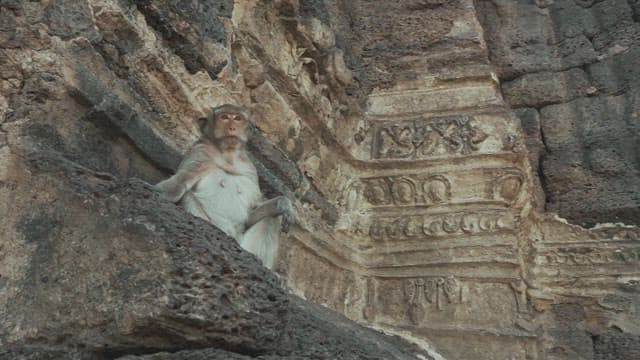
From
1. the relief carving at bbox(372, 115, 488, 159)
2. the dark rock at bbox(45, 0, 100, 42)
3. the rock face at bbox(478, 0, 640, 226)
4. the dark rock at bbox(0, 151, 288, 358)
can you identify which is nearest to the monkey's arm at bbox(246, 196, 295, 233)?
the dark rock at bbox(0, 151, 288, 358)

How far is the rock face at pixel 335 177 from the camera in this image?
7.80 ft

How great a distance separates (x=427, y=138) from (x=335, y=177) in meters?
0.92

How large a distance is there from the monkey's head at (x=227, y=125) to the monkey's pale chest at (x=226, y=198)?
18cm

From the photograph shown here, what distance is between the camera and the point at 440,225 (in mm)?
6059

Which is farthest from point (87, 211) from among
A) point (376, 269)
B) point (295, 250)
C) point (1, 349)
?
point (376, 269)

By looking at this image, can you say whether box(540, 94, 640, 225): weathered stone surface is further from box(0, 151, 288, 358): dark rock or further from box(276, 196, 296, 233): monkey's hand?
box(0, 151, 288, 358): dark rock

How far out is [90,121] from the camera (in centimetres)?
329

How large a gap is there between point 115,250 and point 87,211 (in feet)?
0.74

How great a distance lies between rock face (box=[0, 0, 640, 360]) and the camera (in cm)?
238

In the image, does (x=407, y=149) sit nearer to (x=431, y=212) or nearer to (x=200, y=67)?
(x=431, y=212)

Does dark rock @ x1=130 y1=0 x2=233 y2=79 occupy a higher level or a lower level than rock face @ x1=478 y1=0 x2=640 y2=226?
lower

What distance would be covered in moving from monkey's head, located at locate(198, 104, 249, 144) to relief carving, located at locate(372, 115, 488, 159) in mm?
3170

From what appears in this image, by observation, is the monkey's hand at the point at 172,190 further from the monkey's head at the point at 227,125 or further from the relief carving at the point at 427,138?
the relief carving at the point at 427,138

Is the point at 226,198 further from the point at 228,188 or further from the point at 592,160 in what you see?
the point at 592,160
